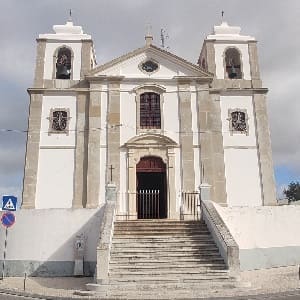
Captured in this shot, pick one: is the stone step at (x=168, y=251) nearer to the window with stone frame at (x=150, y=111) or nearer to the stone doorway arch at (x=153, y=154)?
the stone doorway arch at (x=153, y=154)

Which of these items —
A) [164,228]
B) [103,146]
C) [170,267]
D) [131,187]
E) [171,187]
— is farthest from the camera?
[103,146]

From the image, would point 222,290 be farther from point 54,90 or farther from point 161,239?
point 54,90

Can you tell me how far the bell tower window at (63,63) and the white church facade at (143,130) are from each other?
0.15 feet

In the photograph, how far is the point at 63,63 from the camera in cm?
1806

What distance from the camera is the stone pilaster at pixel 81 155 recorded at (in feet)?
50.9

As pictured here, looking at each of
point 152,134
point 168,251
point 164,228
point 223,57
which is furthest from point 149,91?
point 168,251

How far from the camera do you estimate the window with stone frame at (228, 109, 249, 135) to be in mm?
16906

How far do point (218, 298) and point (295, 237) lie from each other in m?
6.34

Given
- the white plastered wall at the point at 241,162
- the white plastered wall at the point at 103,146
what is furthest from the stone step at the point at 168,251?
the white plastered wall at the point at 241,162

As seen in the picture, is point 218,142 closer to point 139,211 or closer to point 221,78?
point 221,78

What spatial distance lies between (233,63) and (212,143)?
443 centimetres

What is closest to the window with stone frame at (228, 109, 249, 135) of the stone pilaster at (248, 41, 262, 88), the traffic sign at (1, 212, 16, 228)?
the stone pilaster at (248, 41, 262, 88)

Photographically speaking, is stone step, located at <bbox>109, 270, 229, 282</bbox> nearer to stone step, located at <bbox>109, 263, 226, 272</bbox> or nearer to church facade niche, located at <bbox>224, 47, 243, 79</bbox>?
stone step, located at <bbox>109, 263, 226, 272</bbox>

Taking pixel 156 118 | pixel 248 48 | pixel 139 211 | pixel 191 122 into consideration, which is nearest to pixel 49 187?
pixel 139 211
